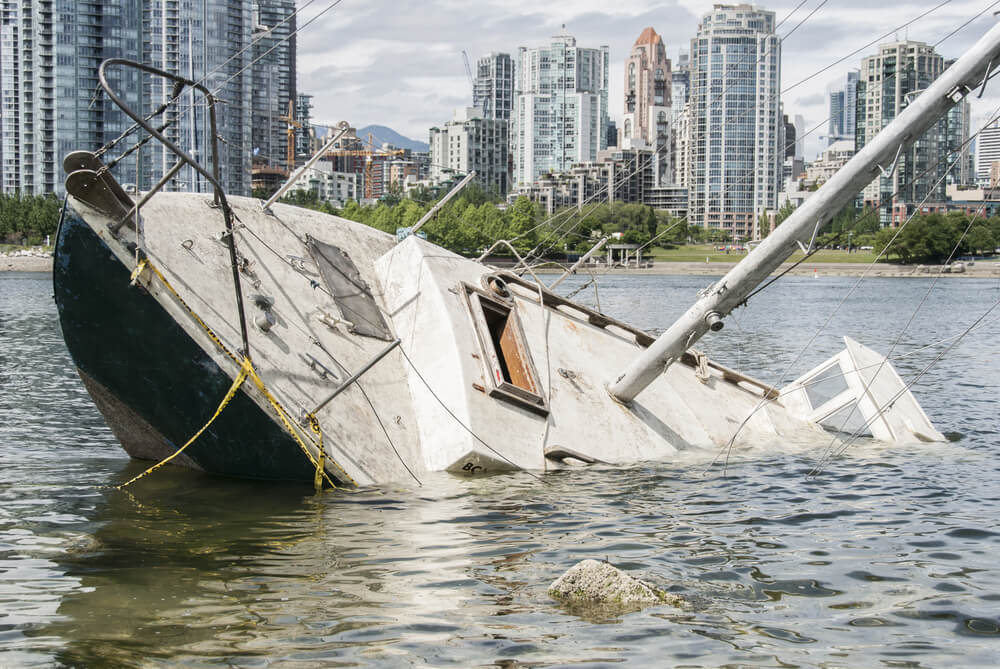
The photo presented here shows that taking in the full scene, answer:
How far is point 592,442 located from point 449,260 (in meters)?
3.74

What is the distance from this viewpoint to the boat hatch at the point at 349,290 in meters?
14.7

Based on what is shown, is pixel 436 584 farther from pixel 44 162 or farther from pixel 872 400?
pixel 44 162

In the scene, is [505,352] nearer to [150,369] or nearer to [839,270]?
[150,369]

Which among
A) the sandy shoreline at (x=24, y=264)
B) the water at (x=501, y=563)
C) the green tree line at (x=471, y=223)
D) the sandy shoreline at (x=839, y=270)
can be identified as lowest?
the water at (x=501, y=563)

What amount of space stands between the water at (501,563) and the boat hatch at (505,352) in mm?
1163

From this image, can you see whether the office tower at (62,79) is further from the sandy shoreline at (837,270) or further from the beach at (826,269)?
the sandy shoreline at (837,270)

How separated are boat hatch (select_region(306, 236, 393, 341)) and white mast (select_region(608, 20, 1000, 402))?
3750 mm

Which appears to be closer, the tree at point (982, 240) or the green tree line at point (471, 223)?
the green tree line at point (471, 223)

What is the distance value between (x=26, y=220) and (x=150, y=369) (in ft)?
408

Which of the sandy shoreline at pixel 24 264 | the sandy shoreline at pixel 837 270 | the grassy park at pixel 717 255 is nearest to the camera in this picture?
the sandy shoreline at pixel 24 264

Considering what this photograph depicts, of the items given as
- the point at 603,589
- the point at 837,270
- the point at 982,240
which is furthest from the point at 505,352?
the point at 982,240

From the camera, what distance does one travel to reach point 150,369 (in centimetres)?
1254

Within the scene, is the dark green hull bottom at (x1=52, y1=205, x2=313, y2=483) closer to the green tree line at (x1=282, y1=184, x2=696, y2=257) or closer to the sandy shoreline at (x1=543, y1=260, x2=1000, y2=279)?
the green tree line at (x1=282, y1=184, x2=696, y2=257)

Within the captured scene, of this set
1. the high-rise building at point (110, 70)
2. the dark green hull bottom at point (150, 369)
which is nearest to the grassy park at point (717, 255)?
the high-rise building at point (110, 70)
